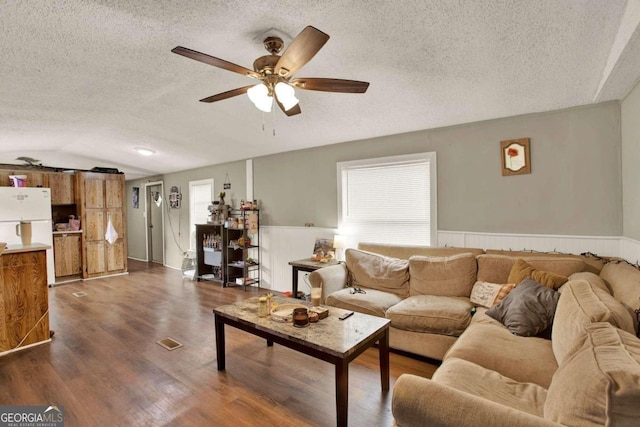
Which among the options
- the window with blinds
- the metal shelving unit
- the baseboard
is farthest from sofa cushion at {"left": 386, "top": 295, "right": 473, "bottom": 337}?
the metal shelving unit

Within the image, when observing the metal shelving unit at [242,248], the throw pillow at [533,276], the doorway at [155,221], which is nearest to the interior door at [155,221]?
the doorway at [155,221]

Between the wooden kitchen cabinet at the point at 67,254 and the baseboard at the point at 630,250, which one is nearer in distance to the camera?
the baseboard at the point at 630,250

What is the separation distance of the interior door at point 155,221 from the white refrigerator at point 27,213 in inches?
86.6

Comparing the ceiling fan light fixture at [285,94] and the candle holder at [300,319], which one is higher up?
the ceiling fan light fixture at [285,94]

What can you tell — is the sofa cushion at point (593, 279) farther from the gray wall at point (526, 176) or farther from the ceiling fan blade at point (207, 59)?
the ceiling fan blade at point (207, 59)

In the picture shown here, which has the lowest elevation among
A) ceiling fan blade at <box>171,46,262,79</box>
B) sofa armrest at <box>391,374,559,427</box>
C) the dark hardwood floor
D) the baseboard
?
the dark hardwood floor

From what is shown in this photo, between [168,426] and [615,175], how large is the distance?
3943 millimetres

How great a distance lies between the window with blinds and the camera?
3682 millimetres

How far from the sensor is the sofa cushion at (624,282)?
177cm

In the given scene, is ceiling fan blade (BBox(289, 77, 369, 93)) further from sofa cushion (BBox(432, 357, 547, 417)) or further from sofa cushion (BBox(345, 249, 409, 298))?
sofa cushion (BBox(345, 249, 409, 298))

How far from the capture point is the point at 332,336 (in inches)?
79.2

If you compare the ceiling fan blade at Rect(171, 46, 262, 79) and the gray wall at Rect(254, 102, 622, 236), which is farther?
the gray wall at Rect(254, 102, 622, 236)

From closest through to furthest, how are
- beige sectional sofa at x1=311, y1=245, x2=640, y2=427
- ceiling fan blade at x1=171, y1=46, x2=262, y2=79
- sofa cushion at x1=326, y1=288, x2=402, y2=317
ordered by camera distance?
beige sectional sofa at x1=311, y1=245, x2=640, y2=427 < ceiling fan blade at x1=171, y1=46, x2=262, y2=79 < sofa cushion at x1=326, y1=288, x2=402, y2=317

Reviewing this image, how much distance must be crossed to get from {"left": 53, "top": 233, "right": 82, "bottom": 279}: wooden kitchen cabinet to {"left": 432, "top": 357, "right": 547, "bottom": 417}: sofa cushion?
6.92 meters
